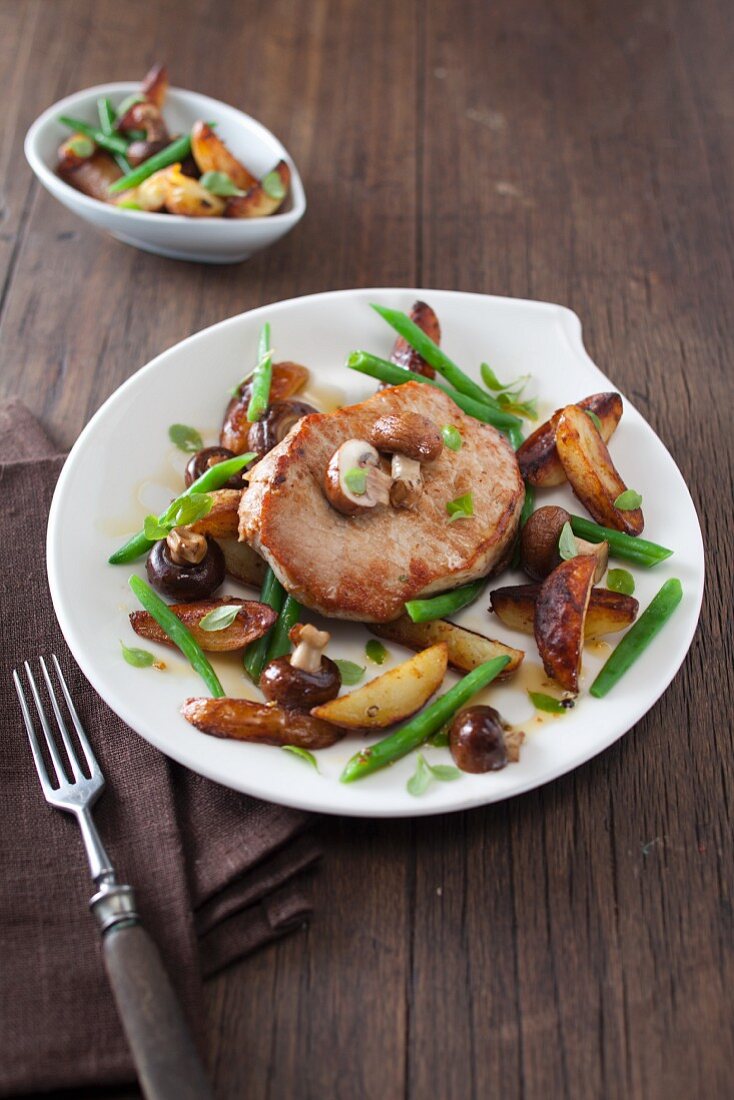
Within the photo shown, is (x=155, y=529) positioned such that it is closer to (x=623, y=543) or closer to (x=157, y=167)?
(x=623, y=543)

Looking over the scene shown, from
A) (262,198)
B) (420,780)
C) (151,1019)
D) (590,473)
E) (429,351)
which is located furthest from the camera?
(262,198)

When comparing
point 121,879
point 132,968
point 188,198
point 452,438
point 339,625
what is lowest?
point 121,879

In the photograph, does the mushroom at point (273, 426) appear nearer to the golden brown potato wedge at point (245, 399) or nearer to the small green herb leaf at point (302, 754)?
the golden brown potato wedge at point (245, 399)

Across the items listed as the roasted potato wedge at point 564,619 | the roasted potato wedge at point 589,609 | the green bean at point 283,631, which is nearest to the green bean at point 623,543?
A: the roasted potato wedge at point 589,609

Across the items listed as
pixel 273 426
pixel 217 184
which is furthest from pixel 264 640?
pixel 217 184

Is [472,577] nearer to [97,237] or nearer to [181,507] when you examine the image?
[181,507]

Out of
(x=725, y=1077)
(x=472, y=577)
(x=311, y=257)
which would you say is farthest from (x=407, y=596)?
(x=311, y=257)

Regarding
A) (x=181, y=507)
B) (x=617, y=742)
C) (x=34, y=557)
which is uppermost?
(x=181, y=507)
